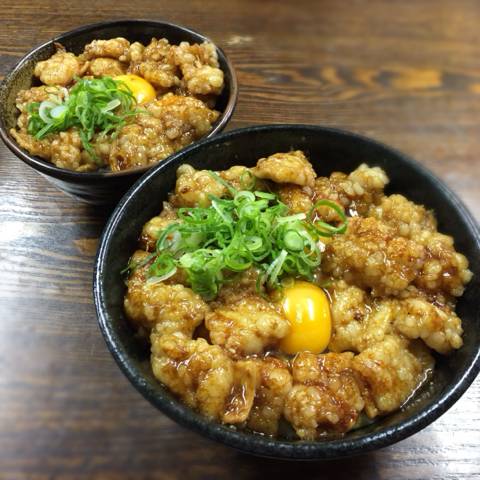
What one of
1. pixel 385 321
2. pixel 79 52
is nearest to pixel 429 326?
pixel 385 321

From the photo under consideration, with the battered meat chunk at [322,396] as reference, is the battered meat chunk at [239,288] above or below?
above

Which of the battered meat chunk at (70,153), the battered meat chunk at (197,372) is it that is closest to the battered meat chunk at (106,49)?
the battered meat chunk at (70,153)

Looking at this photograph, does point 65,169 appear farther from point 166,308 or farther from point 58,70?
point 166,308

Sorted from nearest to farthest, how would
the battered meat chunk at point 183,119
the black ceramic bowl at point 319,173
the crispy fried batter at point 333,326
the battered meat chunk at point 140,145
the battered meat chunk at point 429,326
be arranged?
the black ceramic bowl at point 319,173 → the crispy fried batter at point 333,326 → the battered meat chunk at point 429,326 → the battered meat chunk at point 140,145 → the battered meat chunk at point 183,119

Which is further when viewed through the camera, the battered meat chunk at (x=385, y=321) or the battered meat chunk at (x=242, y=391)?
the battered meat chunk at (x=385, y=321)

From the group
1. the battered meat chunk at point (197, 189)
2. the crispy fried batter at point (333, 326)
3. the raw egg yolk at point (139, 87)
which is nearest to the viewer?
the crispy fried batter at point (333, 326)

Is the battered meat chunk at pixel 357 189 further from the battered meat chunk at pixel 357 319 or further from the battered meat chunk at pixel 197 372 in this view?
the battered meat chunk at pixel 197 372

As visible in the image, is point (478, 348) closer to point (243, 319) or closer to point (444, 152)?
point (243, 319)

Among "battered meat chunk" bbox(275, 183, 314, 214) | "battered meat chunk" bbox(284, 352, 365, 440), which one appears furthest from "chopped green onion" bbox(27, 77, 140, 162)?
"battered meat chunk" bbox(284, 352, 365, 440)
